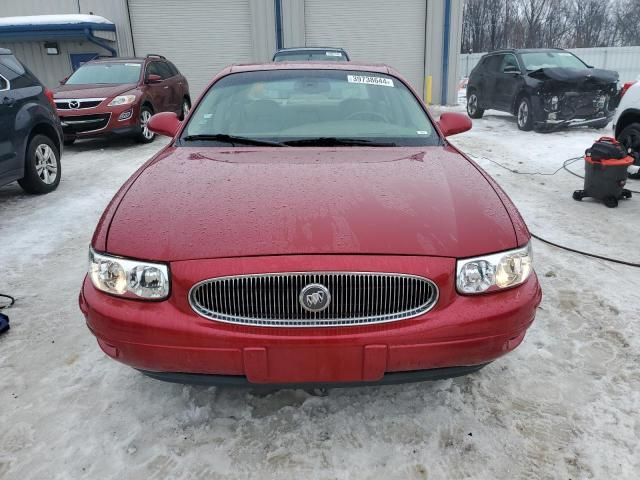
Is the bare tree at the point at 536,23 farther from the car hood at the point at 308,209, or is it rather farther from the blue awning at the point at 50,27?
the car hood at the point at 308,209

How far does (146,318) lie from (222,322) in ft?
0.96

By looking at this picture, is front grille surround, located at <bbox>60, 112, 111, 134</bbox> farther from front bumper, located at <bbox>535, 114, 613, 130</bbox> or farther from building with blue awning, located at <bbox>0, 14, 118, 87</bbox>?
front bumper, located at <bbox>535, 114, 613, 130</bbox>

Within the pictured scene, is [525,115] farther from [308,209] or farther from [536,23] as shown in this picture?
[536,23]

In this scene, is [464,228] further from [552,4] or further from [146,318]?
[552,4]

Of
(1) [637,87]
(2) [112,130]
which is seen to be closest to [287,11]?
(2) [112,130]

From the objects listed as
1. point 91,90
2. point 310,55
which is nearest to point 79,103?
point 91,90

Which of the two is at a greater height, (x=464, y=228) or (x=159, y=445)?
(x=464, y=228)

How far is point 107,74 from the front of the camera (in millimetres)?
10445

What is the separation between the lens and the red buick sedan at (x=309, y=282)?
1.89 m

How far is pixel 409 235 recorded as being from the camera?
2002 millimetres

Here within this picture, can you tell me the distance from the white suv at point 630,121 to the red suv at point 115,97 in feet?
23.2

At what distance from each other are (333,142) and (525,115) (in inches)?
362

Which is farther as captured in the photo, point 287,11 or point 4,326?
point 287,11

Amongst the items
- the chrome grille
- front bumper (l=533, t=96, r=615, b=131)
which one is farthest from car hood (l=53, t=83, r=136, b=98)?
the chrome grille
